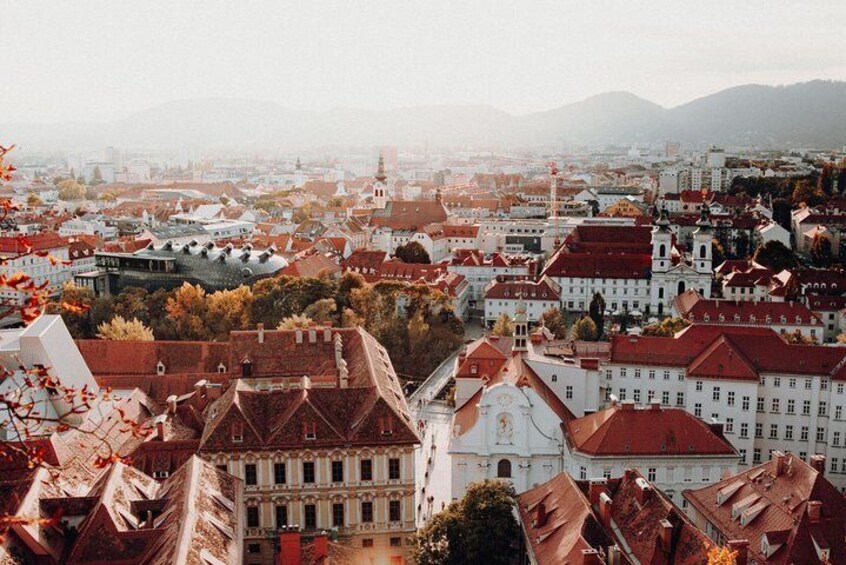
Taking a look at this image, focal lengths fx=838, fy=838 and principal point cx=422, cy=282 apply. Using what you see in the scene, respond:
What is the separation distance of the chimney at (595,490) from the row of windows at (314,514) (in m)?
6.71

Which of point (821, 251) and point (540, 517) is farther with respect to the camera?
point (821, 251)

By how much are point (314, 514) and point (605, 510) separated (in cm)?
989

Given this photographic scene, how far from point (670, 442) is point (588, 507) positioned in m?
8.27

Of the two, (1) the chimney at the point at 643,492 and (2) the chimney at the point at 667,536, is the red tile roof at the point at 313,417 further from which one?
(2) the chimney at the point at 667,536

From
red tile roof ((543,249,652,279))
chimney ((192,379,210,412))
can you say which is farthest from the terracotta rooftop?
red tile roof ((543,249,652,279))

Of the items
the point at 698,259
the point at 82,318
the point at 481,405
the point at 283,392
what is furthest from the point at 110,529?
the point at 698,259

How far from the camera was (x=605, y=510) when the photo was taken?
25.0m

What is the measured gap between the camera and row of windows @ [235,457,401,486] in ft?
92.6

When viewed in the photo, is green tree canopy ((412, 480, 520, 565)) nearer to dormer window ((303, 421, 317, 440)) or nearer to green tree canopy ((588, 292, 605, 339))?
dormer window ((303, 421, 317, 440))

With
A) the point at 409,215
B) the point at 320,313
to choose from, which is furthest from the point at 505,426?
the point at 409,215

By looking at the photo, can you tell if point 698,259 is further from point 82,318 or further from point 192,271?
point 82,318

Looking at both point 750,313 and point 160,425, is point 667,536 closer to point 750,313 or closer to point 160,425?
point 160,425

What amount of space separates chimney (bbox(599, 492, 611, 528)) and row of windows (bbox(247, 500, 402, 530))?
725 centimetres

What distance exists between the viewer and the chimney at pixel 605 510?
979 inches
